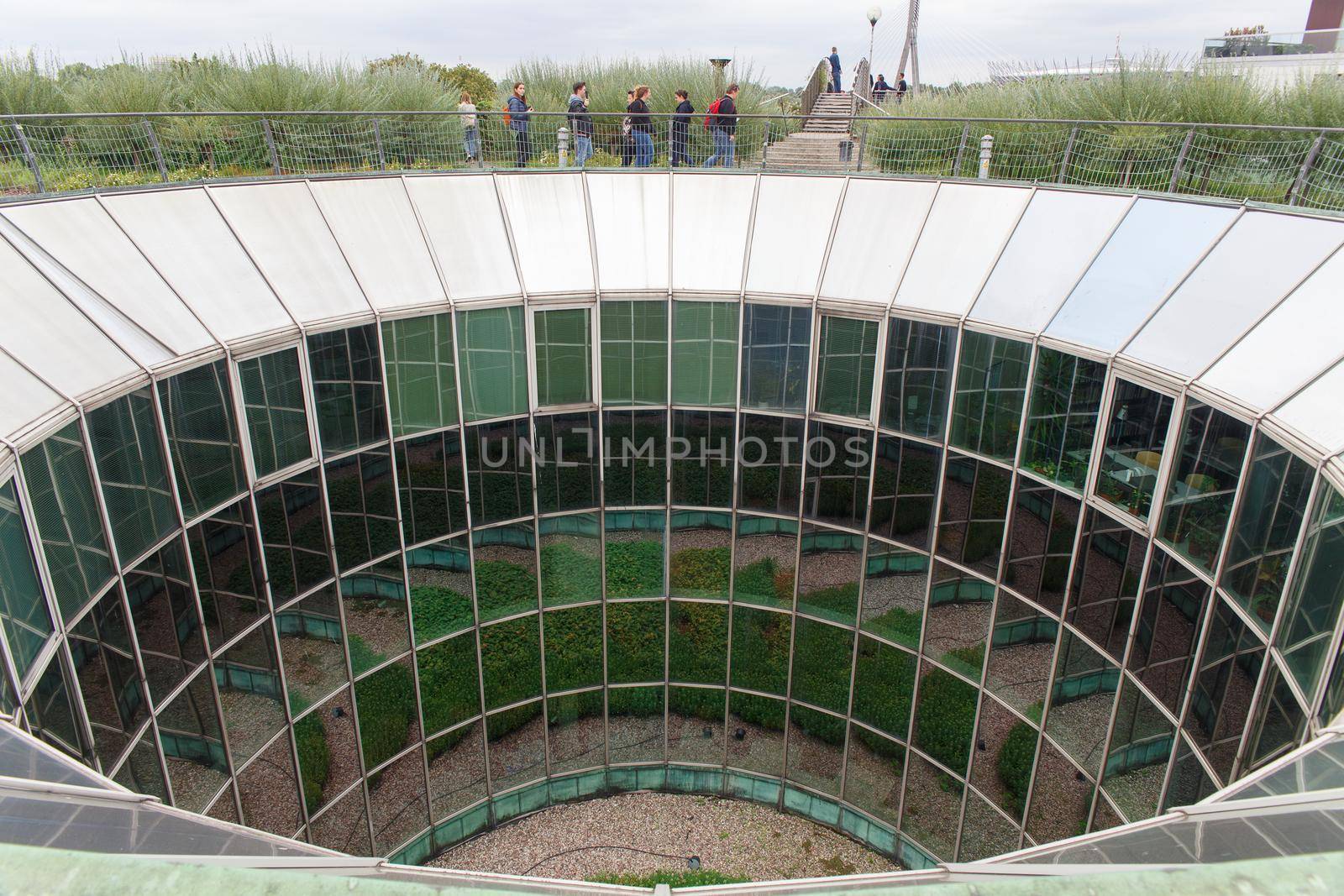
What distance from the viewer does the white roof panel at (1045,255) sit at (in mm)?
13391

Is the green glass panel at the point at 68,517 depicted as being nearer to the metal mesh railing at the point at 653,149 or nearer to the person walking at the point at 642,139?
the metal mesh railing at the point at 653,149

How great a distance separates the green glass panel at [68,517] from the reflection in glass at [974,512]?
41.0 ft

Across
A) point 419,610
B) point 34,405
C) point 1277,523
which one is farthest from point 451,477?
point 1277,523

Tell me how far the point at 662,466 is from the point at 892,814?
8.46 meters

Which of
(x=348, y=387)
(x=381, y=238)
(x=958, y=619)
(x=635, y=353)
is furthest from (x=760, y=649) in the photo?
(x=381, y=238)

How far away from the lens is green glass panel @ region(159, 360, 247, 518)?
11.4m

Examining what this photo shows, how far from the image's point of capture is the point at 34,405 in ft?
30.2

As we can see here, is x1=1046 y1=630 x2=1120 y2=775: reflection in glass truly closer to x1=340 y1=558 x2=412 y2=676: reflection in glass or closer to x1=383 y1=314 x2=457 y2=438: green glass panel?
x1=383 y1=314 x2=457 y2=438: green glass panel

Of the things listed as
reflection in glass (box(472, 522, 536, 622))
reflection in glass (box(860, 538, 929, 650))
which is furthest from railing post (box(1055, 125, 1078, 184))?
reflection in glass (box(472, 522, 536, 622))

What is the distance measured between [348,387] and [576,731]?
894cm

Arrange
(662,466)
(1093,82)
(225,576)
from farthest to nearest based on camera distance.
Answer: (1093,82) → (662,466) → (225,576)

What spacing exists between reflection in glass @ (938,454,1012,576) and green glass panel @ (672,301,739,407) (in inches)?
171

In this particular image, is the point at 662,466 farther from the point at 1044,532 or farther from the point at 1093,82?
the point at 1093,82

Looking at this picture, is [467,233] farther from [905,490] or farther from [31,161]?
[905,490]
